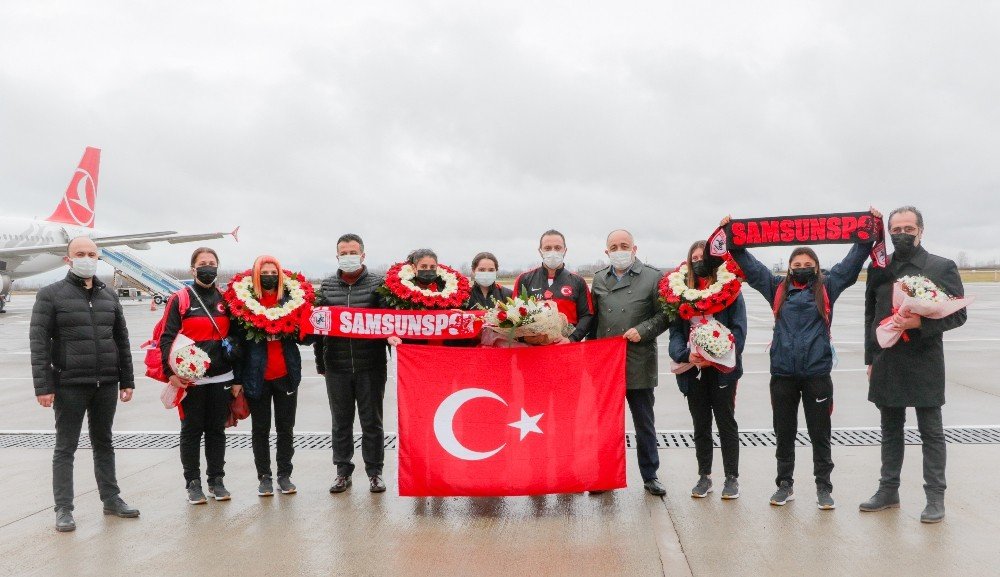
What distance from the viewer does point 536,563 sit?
3.91m

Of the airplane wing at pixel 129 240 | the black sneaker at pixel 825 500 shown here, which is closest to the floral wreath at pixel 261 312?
the black sneaker at pixel 825 500

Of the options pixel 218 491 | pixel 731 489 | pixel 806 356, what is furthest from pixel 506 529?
pixel 806 356

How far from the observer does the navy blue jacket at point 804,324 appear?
4891 mm

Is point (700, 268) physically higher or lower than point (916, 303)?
higher

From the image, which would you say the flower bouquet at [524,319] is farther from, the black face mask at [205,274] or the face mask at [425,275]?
the black face mask at [205,274]

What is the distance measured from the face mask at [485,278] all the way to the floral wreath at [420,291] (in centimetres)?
11

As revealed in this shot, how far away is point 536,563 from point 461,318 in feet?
6.72

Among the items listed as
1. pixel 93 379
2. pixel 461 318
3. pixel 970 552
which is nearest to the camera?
pixel 970 552

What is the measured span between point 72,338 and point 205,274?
1018 millimetres

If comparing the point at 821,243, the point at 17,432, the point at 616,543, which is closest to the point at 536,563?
the point at 616,543

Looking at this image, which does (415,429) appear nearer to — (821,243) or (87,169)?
(821,243)

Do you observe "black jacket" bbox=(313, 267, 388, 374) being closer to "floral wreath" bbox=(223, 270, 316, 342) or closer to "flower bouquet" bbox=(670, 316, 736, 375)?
"floral wreath" bbox=(223, 270, 316, 342)

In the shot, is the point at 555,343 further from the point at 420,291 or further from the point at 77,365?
the point at 77,365

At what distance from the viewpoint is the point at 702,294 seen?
503cm
